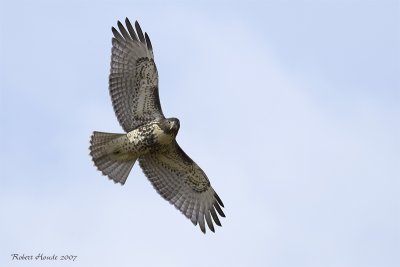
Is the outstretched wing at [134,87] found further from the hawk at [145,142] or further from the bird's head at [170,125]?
the bird's head at [170,125]

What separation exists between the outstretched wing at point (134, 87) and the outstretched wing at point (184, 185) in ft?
2.48

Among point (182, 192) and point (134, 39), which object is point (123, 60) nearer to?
point (134, 39)

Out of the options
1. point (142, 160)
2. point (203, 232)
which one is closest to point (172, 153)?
point (142, 160)

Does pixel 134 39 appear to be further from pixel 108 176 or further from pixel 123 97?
pixel 108 176

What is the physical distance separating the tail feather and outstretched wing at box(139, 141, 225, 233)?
2.09ft

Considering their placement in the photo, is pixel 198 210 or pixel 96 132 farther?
pixel 198 210

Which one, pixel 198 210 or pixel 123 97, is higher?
pixel 123 97

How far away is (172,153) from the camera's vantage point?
1220 centimetres

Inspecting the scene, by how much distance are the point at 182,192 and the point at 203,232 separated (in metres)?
0.83

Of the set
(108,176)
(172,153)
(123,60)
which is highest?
(123,60)

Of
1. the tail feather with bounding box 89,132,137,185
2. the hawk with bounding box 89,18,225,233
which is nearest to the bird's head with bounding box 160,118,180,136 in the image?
the hawk with bounding box 89,18,225,233

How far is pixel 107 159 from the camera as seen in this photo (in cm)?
1184

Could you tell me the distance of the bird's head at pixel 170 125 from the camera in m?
11.4

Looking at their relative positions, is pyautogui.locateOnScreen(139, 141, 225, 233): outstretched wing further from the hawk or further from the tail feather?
the tail feather
